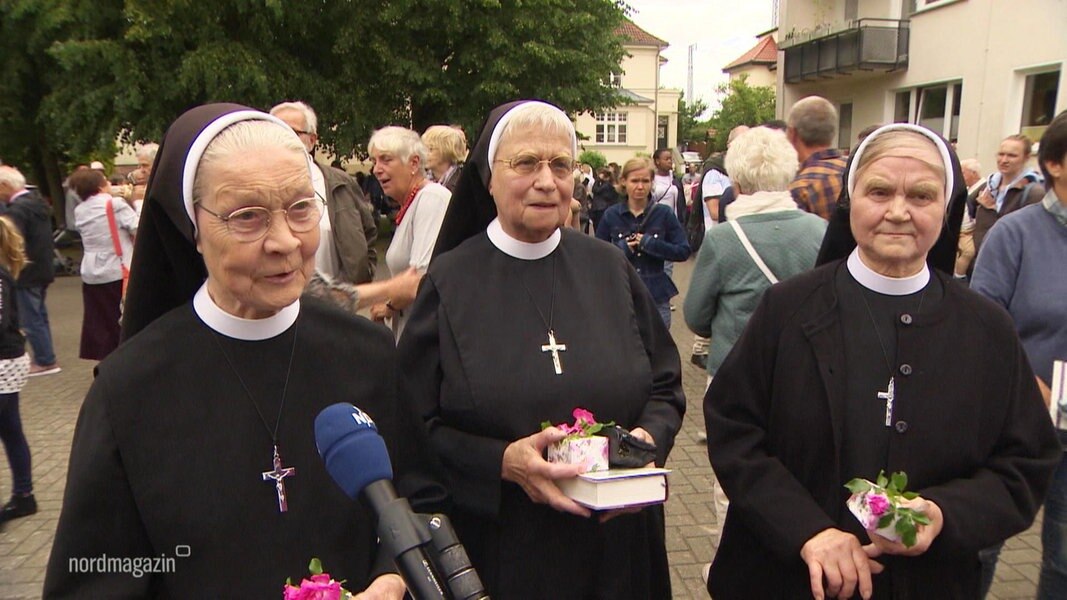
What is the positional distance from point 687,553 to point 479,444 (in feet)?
8.00

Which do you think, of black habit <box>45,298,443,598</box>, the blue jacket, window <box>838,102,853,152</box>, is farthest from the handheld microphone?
window <box>838,102,853,152</box>

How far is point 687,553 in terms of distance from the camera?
161 inches

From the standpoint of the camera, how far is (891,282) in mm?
2002

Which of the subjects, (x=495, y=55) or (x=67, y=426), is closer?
(x=67, y=426)

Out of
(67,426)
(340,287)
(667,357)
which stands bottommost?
(67,426)

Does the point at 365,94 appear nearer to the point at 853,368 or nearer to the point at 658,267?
the point at 658,267

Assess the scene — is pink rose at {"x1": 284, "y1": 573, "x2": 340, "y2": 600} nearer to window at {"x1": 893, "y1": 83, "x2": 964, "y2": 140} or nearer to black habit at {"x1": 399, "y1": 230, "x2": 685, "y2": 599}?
black habit at {"x1": 399, "y1": 230, "x2": 685, "y2": 599}

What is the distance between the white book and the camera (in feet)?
6.09

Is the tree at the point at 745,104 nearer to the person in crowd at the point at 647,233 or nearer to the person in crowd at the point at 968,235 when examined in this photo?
the person in crowd at the point at 968,235

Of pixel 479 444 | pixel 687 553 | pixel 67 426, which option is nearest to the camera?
pixel 479 444

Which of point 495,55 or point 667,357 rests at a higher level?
point 495,55

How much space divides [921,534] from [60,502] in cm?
518

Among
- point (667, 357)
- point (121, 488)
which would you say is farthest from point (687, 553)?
point (121, 488)

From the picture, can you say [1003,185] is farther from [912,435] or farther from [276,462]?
[276,462]
